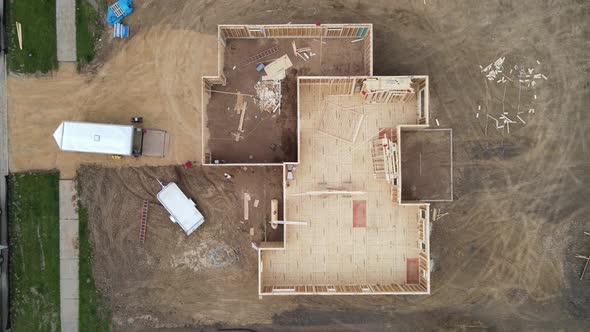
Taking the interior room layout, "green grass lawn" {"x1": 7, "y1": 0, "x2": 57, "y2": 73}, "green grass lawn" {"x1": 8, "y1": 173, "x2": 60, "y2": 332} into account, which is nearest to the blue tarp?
"green grass lawn" {"x1": 7, "y1": 0, "x2": 57, "y2": 73}

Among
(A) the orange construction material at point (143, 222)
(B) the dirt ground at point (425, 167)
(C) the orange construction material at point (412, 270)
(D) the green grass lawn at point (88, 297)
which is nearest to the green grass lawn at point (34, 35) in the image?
(D) the green grass lawn at point (88, 297)

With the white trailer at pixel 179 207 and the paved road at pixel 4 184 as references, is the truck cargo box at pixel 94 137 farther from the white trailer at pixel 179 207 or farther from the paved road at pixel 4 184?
the paved road at pixel 4 184

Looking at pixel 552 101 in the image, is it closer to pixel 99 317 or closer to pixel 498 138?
pixel 498 138

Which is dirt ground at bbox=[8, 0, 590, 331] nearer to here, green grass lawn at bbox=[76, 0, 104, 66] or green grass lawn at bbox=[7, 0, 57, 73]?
green grass lawn at bbox=[76, 0, 104, 66]

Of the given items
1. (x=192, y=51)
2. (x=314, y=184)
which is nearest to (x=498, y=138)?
(x=314, y=184)

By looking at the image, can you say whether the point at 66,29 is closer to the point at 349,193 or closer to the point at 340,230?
the point at 349,193

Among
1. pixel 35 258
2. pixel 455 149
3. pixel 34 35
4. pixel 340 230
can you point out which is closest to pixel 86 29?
pixel 34 35

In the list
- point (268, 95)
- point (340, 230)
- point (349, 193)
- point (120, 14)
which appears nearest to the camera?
point (349, 193)
